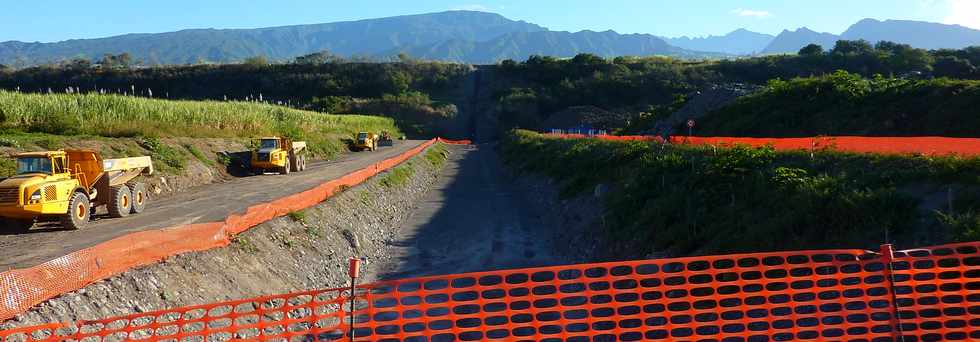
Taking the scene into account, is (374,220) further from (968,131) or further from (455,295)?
(968,131)

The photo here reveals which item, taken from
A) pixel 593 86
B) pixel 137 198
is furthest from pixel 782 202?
pixel 593 86

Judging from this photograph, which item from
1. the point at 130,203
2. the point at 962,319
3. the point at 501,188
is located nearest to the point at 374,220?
the point at 130,203

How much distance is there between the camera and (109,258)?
997 centimetres

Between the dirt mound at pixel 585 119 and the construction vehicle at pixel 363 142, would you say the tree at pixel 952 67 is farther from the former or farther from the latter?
the construction vehicle at pixel 363 142

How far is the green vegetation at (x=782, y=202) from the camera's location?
381 inches

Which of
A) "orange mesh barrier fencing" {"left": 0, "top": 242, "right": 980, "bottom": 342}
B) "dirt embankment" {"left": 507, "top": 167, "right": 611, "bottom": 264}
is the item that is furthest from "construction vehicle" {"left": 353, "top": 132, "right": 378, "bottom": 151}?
"orange mesh barrier fencing" {"left": 0, "top": 242, "right": 980, "bottom": 342}

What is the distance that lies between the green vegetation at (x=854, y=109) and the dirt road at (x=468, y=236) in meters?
13.0

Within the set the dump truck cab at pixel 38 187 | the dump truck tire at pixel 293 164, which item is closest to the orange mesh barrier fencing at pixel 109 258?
the dump truck cab at pixel 38 187

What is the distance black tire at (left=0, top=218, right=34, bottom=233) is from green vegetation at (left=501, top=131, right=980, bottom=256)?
13.7 metres

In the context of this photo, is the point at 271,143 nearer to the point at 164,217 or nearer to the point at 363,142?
the point at 164,217

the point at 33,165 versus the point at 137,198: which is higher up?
the point at 33,165

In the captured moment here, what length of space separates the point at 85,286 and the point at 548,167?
1026 inches

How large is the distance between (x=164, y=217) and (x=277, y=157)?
12.4m

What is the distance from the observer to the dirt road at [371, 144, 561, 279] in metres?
17.7
